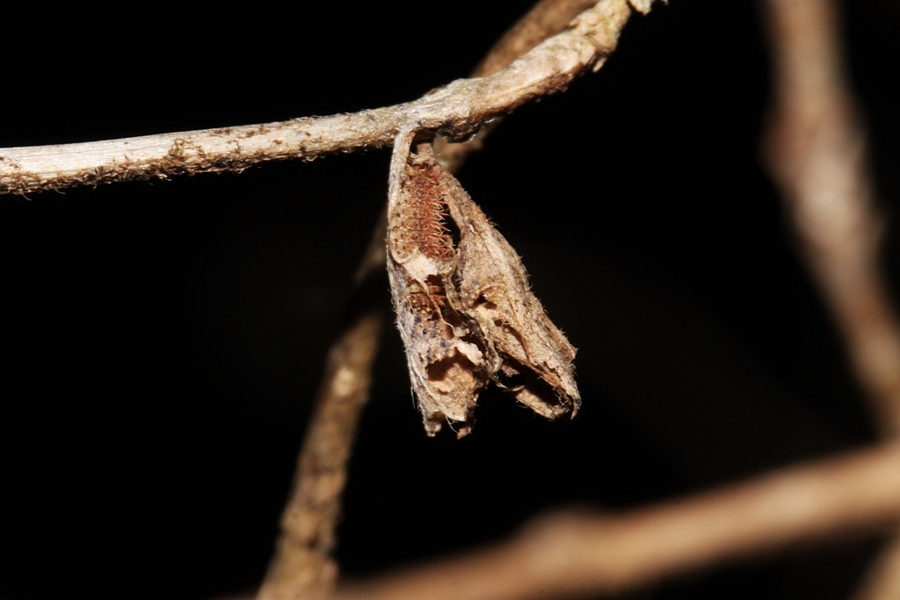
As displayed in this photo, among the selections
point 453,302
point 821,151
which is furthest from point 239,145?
point 821,151

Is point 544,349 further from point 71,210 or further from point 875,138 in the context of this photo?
point 875,138

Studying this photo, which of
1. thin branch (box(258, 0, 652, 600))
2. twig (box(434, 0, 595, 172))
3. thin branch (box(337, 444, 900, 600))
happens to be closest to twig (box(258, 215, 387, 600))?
thin branch (box(258, 0, 652, 600))

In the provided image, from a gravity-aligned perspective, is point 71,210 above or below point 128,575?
above

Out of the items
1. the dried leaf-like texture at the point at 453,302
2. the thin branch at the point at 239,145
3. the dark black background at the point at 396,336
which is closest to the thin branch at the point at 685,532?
the dark black background at the point at 396,336

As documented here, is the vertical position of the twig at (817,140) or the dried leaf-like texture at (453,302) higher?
the twig at (817,140)

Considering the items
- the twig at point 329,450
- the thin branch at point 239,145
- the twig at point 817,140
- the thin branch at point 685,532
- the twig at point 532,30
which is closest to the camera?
the thin branch at point 239,145

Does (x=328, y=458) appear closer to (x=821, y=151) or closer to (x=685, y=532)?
(x=685, y=532)

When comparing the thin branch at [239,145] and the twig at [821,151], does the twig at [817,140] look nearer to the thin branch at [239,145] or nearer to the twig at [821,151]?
the twig at [821,151]

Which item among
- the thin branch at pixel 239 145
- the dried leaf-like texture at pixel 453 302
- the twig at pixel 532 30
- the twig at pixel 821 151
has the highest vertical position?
→ the twig at pixel 821 151

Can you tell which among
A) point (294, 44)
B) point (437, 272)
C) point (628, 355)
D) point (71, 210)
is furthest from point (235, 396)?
point (437, 272)
